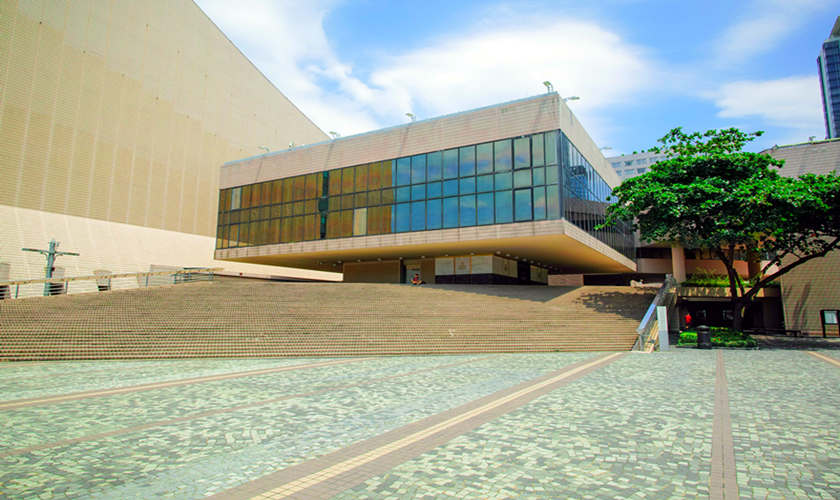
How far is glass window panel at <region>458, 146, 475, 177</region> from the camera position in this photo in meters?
29.6

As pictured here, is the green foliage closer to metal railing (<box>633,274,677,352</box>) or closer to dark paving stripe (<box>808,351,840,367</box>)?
metal railing (<box>633,274,677,352</box>)

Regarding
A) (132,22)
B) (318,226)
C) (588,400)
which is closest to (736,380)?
(588,400)

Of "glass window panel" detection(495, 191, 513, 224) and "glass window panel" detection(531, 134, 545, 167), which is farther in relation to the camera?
"glass window panel" detection(495, 191, 513, 224)

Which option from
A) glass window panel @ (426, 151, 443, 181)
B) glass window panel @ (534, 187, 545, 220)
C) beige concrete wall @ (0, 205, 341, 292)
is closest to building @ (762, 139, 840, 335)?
glass window panel @ (534, 187, 545, 220)

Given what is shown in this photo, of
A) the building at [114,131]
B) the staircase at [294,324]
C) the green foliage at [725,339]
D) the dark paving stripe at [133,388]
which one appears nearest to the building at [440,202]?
the building at [114,131]

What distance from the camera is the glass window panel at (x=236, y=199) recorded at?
39688mm

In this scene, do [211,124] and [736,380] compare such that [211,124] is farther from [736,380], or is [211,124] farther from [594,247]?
[736,380]

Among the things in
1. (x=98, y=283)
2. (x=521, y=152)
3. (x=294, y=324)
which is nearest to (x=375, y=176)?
(x=521, y=152)

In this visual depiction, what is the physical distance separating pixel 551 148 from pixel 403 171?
9715 millimetres

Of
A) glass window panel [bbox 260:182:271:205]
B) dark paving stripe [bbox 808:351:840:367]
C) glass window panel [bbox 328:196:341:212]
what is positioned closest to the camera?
dark paving stripe [bbox 808:351:840:367]

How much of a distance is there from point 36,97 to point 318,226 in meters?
18.9

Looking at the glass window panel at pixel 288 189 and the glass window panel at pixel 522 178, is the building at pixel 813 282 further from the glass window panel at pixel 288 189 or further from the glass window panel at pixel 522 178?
the glass window panel at pixel 288 189

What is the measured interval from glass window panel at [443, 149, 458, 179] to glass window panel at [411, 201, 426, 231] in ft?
7.73

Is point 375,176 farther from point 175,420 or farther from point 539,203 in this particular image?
point 175,420
